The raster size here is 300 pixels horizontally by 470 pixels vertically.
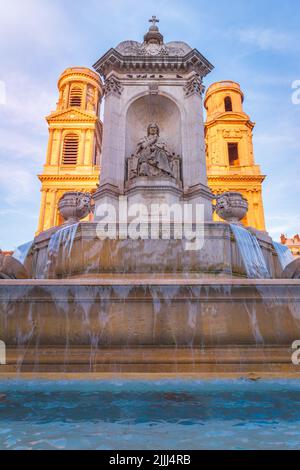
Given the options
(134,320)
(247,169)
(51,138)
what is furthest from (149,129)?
(51,138)

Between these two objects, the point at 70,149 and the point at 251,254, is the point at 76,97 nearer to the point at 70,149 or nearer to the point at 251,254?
the point at 70,149

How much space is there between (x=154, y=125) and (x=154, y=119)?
1.31m

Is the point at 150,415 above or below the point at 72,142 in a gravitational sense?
below


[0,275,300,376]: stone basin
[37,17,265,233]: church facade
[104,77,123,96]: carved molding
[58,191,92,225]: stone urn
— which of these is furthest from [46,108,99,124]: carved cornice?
[0,275,300,376]: stone basin

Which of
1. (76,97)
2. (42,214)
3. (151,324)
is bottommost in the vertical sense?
(151,324)

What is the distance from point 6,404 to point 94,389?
0.89 metres

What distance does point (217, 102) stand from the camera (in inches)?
2194

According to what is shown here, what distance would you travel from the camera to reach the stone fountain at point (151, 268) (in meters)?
4.25

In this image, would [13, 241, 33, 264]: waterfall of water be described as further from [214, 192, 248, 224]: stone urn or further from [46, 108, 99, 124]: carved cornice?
[46, 108, 99, 124]: carved cornice

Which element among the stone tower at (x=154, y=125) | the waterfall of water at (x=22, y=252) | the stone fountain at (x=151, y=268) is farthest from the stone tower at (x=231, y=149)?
the waterfall of water at (x=22, y=252)

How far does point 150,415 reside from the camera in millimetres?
2539

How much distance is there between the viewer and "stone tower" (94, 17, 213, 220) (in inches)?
382

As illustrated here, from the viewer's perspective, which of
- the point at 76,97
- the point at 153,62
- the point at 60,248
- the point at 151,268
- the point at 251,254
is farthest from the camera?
the point at 76,97

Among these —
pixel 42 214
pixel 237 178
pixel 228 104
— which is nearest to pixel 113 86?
pixel 42 214
